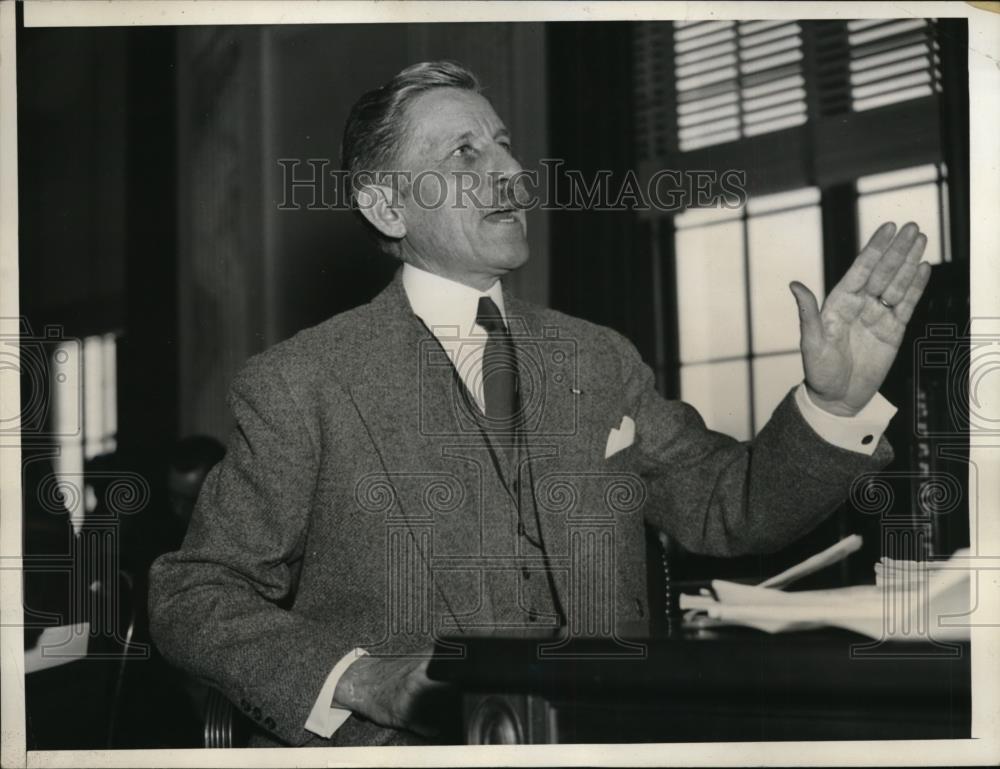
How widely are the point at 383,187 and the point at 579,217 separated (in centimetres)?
44

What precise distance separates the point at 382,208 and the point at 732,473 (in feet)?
3.17

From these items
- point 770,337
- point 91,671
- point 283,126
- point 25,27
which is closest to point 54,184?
point 25,27

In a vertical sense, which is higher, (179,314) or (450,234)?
(450,234)

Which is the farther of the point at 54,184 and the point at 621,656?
the point at 54,184

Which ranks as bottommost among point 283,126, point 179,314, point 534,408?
point 534,408

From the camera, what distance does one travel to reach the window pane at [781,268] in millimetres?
2690

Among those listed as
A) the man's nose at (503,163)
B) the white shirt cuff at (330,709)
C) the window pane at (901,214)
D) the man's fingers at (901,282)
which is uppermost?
the man's nose at (503,163)

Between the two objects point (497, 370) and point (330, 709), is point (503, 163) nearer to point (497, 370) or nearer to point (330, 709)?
point (497, 370)

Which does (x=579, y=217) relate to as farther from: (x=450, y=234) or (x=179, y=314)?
(x=179, y=314)

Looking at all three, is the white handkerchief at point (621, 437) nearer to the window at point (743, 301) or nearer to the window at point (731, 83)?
the window at point (743, 301)

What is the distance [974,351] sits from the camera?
9.00 feet

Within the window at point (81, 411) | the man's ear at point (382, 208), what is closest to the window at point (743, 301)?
the man's ear at point (382, 208)

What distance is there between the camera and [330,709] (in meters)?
2.49

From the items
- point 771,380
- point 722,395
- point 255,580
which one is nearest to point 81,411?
point 255,580
